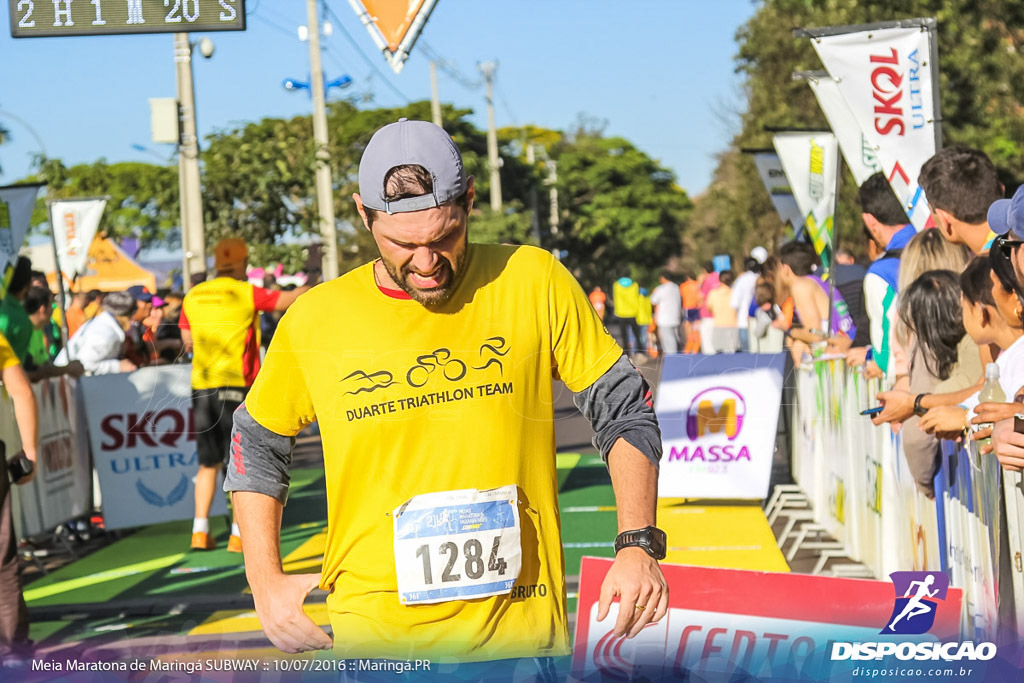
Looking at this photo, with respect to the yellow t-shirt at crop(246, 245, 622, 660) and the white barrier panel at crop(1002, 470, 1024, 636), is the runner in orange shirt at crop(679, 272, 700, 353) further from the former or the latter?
the yellow t-shirt at crop(246, 245, 622, 660)

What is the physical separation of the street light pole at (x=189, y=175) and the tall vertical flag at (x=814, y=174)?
4.68 meters

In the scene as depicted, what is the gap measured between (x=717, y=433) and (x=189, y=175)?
185 inches

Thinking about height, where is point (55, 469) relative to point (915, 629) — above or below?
below

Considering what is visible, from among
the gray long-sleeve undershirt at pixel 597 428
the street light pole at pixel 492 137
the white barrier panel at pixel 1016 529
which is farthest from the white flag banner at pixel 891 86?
the street light pole at pixel 492 137

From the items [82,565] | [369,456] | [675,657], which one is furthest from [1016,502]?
[82,565]

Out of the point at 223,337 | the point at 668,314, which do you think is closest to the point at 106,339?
the point at 223,337

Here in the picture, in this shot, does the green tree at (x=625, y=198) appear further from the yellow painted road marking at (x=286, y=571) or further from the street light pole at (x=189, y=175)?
the yellow painted road marking at (x=286, y=571)

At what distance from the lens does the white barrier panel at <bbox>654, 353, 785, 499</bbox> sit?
29.6 feet

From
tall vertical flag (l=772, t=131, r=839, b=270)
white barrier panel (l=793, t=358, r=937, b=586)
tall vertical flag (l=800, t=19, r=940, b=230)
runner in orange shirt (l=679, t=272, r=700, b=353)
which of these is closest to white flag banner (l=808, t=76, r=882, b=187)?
tall vertical flag (l=800, t=19, r=940, b=230)

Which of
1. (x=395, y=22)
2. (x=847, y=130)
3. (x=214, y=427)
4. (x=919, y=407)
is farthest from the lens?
(x=214, y=427)

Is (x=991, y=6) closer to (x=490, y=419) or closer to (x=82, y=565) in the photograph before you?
(x=82, y=565)

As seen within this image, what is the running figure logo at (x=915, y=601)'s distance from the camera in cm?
313

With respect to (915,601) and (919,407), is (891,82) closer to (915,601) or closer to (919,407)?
(919,407)

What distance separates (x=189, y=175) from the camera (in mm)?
11180
